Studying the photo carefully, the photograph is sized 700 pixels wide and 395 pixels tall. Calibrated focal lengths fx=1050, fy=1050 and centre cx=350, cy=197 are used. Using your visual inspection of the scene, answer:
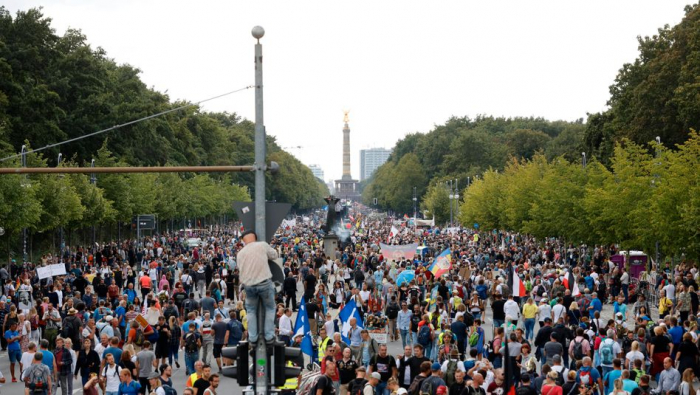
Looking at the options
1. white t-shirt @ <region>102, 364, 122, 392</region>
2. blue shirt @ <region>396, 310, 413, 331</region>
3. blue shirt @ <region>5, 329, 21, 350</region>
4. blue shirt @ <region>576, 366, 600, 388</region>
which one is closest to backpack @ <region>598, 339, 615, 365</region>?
blue shirt @ <region>576, 366, 600, 388</region>

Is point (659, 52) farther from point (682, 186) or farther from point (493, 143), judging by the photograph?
point (493, 143)

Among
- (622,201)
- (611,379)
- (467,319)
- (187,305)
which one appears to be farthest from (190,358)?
(622,201)

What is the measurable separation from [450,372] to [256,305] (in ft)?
18.3

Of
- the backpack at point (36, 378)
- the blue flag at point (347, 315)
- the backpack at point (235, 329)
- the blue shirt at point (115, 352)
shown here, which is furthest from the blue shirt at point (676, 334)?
the backpack at point (36, 378)

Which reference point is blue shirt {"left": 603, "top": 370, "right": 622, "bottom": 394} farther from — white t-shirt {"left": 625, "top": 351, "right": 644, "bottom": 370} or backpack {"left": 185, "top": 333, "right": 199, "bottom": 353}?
backpack {"left": 185, "top": 333, "right": 199, "bottom": 353}

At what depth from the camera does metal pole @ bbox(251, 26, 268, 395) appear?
Answer: 36.8ft

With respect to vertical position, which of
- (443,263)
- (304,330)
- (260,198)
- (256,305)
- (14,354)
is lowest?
(14,354)

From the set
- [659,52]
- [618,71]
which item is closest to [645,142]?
[659,52]

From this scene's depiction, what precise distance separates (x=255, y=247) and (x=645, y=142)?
4955 cm

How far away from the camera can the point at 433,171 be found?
161125 mm

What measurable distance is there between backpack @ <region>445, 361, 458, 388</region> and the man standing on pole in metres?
5.26

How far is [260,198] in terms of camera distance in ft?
37.2

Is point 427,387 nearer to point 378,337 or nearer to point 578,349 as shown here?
point 578,349

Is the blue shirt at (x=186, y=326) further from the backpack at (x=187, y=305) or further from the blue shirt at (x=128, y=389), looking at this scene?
the blue shirt at (x=128, y=389)
